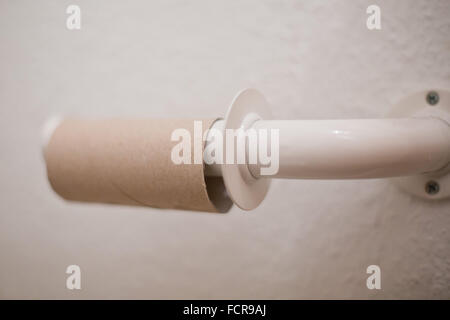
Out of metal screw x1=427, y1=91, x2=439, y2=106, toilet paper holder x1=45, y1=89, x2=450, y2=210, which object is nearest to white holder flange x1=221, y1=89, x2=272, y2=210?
toilet paper holder x1=45, y1=89, x2=450, y2=210

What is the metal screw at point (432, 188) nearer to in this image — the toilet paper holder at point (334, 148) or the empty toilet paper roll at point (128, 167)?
the toilet paper holder at point (334, 148)

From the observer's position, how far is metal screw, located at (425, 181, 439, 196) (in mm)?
284

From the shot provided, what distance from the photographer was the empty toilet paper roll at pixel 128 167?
21cm

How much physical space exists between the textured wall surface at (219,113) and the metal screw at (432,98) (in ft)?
0.04

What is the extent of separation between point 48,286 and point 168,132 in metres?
0.33

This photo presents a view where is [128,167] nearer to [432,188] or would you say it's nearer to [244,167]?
[244,167]

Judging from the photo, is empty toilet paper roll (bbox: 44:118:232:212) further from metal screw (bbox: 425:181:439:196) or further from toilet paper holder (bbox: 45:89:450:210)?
metal screw (bbox: 425:181:439:196)

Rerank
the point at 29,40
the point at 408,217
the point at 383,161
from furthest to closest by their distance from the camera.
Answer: the point at 29,40, the point at 408,217, the point at 383,161

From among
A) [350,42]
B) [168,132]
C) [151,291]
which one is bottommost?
[151,291]

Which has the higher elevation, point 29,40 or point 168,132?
point 29,40

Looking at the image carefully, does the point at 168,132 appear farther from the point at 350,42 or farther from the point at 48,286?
the point at 48,286

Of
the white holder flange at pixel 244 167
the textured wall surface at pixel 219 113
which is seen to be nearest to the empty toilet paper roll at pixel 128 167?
the white holder flange at pixel 244 167

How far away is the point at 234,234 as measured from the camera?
360 millimetres

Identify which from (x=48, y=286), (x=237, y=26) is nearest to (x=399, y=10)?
(x=237, y=26)
